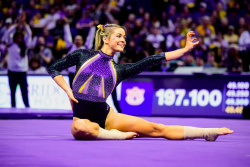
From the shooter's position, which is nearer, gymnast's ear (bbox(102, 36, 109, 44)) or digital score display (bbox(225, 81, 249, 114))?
gymnast's ear (bbox(102, 36, 109, 44))

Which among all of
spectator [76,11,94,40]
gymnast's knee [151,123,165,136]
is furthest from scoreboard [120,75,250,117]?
gymnast's knee [151,123,165,136]

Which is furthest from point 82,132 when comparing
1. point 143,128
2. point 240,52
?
point 240,52

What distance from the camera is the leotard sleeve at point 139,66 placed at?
4504mm

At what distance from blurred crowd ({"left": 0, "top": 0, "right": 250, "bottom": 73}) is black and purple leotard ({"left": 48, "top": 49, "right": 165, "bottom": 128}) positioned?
17.6 feet

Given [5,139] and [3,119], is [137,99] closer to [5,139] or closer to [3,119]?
[3,119]

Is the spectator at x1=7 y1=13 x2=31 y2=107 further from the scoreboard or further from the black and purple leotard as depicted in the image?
the black and purple leotard

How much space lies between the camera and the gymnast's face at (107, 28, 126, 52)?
4.58 meters

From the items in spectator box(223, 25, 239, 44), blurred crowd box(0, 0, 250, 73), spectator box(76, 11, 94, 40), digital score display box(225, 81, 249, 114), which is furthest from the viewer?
spectator box(76, 11, 94, 40)

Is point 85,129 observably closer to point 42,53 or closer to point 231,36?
point 42,53

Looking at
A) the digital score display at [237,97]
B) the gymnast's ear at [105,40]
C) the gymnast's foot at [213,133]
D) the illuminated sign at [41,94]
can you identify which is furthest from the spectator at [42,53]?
the gymnast's foot at [213,133]

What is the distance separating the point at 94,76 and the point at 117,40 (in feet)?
1.51

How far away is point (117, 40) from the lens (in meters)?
4.59

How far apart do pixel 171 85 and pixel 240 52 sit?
2314mm

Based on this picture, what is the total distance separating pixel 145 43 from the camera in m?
12.3
